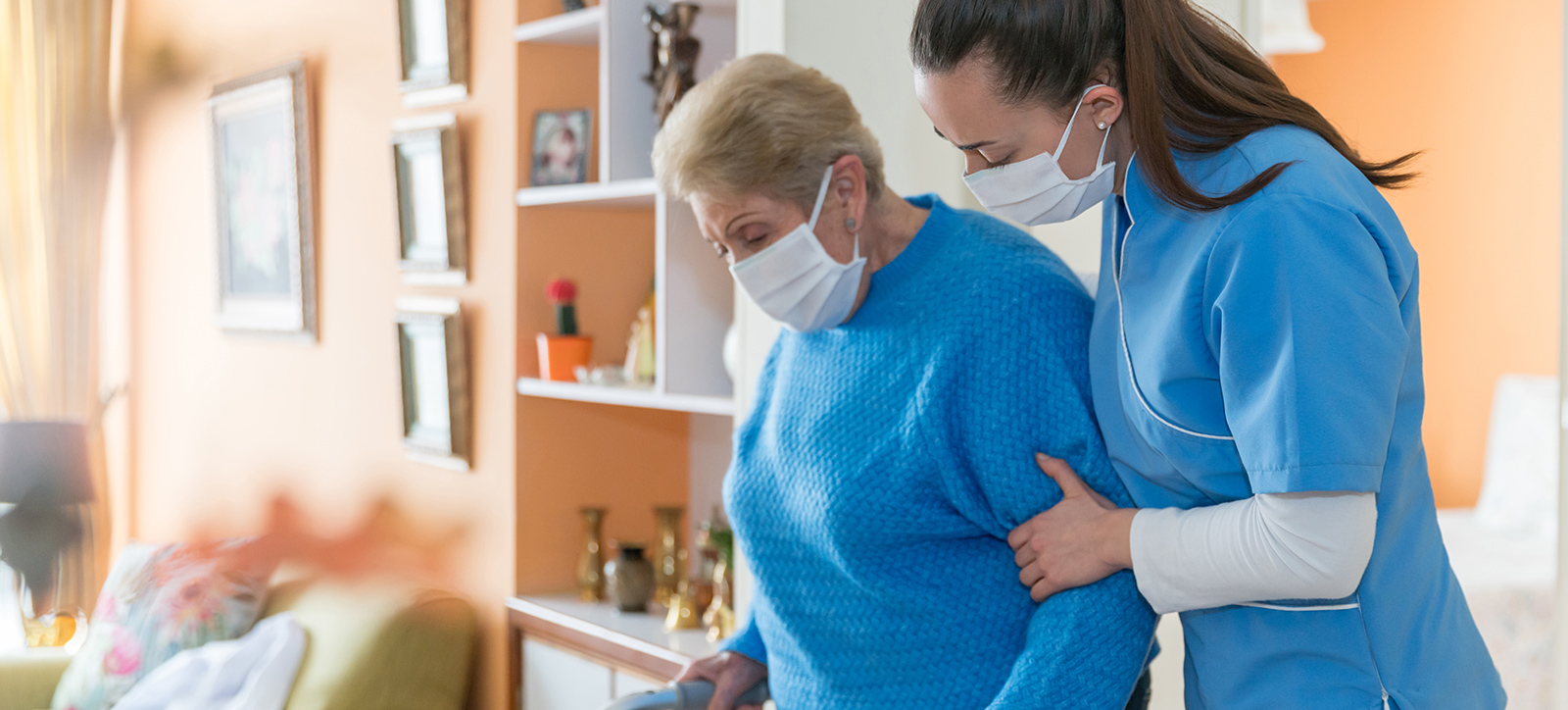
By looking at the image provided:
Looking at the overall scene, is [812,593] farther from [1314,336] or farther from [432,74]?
[432,74]

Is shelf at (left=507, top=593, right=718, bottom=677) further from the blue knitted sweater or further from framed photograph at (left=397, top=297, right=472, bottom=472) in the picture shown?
the blue knitted sweater

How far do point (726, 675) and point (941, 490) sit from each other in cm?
42

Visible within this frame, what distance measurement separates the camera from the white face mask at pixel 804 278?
1.19 metres

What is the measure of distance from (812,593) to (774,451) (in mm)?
149

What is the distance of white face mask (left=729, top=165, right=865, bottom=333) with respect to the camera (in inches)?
46.9

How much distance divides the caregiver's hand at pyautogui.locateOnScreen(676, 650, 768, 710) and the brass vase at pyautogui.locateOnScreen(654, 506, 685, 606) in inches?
38.8

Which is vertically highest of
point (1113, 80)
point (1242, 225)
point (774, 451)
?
point (1113, 80)

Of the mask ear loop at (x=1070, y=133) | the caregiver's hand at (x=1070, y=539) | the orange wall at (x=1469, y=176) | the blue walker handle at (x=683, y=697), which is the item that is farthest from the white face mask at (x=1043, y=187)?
the orange wall at (x=1469, y=176)

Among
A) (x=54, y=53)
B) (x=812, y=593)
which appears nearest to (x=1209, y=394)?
(x=812, y=593)

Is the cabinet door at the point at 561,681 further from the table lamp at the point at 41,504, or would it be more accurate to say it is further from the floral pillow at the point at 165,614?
the table lamp at the point at 41,504

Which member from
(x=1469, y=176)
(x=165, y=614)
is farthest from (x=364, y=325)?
(x=1469, y=176)

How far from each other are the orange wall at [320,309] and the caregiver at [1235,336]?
1742mm

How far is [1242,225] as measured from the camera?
0.80 metres

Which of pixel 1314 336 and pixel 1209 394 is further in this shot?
pixel 1209 394
